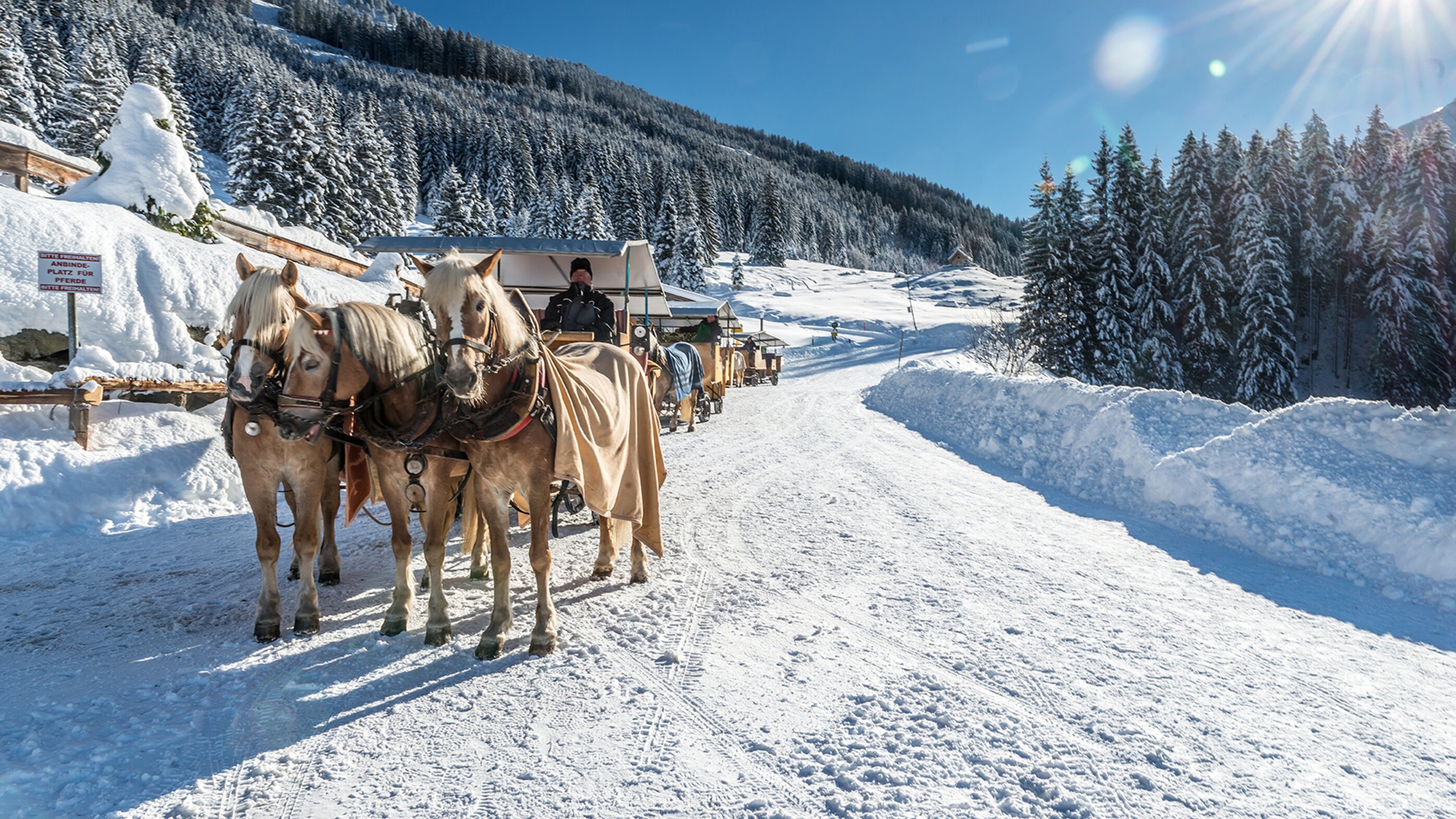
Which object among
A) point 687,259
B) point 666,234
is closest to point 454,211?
point 666,234

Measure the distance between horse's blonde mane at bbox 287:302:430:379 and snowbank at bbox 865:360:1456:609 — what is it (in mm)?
6274

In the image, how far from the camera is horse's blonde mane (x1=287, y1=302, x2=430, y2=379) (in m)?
3.43

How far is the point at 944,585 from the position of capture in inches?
177

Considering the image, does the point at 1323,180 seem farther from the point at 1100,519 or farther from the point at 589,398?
the point at 589,398

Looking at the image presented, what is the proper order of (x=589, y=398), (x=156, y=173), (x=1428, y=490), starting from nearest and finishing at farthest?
(x=589, y=398) < (x=1428, y=490) < (x=156, y=173)

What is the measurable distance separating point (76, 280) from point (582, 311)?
181 inches

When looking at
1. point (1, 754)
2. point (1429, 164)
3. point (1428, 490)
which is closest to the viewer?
point (1, 754)

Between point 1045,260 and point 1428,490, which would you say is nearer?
point 1428,490

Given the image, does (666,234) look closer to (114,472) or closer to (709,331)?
(709,331)

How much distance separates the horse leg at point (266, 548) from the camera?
12.0 ft

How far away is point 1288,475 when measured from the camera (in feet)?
18.0

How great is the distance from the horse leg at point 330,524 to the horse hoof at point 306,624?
2.49 feet

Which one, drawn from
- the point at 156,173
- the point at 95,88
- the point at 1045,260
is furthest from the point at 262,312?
the point at 95,88

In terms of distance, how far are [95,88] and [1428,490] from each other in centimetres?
5253
